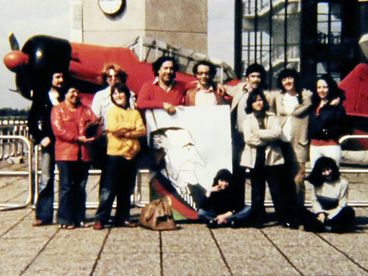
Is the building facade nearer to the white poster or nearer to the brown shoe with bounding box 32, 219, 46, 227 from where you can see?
the white poster

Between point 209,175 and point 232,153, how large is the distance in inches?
14.4

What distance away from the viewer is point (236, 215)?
8.81 metres

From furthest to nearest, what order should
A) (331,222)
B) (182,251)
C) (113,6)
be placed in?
(113,6)
(331,222)
(182,251)

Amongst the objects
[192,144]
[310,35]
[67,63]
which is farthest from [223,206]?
[310,35]

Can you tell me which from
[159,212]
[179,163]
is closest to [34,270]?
[159,212]

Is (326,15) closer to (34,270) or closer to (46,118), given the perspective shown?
(46,118)

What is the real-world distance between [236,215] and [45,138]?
85.7 inches

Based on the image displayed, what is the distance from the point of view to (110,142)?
8.80 meters

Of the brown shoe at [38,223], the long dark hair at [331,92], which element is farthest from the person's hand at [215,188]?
the brown shoe at [38,223]

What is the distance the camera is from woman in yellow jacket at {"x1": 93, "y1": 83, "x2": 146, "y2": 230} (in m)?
8.73

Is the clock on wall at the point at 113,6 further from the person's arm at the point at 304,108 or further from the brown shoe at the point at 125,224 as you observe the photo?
the brown shoe at the point at 125,224

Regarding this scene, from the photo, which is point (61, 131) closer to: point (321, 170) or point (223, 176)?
point (223, 176)

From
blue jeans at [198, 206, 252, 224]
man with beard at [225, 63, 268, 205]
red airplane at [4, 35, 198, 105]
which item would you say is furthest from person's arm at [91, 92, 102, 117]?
red airplane at [4, 35, 198, 105]

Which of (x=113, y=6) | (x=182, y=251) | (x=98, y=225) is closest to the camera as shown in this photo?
(x=182, y=251)
